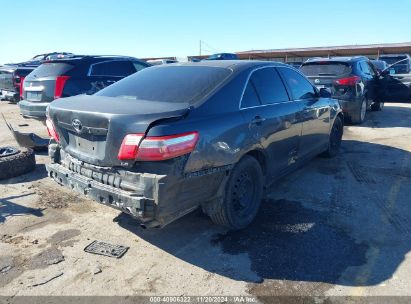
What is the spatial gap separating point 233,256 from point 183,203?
0.77 metres

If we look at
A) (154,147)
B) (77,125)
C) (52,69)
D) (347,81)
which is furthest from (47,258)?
(347,81)

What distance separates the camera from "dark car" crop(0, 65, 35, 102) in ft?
41.8

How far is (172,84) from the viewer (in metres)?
3.67

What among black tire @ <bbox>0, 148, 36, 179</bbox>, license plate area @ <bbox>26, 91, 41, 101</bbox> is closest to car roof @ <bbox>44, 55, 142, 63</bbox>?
license plate area @ <bbox>26, 91, 41, 101</bbox>

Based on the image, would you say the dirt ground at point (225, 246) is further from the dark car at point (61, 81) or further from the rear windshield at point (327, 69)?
the rear windshield at point (327, 69)

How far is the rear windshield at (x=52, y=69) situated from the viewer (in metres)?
7.01

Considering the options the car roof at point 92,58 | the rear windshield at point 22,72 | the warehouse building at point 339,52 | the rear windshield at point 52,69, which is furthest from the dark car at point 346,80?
the warehouse building at point 339,52

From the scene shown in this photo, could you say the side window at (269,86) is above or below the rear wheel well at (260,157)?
above

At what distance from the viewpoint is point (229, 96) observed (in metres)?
3.48

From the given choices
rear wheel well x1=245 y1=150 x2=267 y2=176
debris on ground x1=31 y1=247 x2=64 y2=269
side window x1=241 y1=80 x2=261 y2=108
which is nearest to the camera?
debris on ground x1=31 y1=247 x2=64 y2=269

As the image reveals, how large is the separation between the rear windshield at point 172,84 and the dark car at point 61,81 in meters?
3.25

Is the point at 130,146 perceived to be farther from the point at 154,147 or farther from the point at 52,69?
the point at 52,69

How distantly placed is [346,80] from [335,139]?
2.70 m

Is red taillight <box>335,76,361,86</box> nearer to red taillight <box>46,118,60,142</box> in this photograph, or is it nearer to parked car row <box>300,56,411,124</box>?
parked car row <box>300,56,411,124</box>
